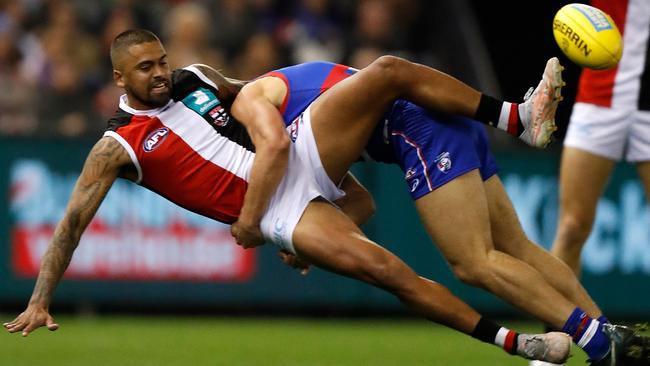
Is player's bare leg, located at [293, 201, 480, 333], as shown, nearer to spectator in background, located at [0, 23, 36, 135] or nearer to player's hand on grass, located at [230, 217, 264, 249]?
player's hand on grass, located at [230, 217, 264, 249]

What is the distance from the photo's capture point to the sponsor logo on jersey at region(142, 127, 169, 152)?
23.8ft

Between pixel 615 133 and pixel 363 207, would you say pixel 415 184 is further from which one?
pixel 615 133

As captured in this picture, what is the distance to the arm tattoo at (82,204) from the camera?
7.16 m

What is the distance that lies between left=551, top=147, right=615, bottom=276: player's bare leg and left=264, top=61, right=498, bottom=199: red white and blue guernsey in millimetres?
1100

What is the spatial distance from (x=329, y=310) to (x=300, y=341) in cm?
198

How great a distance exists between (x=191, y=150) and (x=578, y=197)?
253cm

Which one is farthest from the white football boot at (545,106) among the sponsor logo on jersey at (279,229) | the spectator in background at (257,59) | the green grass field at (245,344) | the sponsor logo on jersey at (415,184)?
the spectator in background at (257,59)

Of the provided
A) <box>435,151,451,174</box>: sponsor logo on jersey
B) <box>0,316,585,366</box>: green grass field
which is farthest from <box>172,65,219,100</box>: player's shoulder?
<box>0,316,585,366</box>: green grass field

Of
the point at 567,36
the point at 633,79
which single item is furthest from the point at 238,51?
the point at 567,36

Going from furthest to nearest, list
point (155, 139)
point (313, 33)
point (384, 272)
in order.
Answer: point (313, 33)
point (155, 139)
point (384, 272)

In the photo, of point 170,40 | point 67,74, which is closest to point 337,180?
point 67,74

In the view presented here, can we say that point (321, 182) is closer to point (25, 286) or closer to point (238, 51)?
point (25, 286)

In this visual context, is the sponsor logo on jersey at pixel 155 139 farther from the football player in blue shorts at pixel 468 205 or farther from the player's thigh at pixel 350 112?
the player's thigh at pixel 350 112

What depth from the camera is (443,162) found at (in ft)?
23.4
